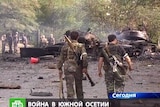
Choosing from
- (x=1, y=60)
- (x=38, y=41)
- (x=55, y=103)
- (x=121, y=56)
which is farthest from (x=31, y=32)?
(x=55, y=103)

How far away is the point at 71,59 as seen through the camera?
30.9 ft

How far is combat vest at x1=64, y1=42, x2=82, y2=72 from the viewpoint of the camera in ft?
30.7

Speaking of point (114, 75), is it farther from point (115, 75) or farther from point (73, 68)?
point (73, 68)

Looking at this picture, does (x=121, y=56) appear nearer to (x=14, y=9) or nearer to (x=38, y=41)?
(x=14, y=9)

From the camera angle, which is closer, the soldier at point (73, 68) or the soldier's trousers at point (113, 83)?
the soldier at point (73, 68)

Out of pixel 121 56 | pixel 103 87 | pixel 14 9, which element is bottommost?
pixel 103 87

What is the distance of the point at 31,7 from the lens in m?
41.3

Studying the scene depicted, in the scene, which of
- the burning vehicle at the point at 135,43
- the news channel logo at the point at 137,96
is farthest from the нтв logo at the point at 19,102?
the burning vehicle at the point at 135,43

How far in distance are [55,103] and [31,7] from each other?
1383 inches

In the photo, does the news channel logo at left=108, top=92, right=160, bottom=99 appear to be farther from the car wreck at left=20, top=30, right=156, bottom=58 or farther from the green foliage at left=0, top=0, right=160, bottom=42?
the green foliage at left=0, top=0, right=160, bottom=42

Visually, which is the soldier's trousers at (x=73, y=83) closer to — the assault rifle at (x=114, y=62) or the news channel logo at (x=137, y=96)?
the assault rifle at (x=114, y=62)

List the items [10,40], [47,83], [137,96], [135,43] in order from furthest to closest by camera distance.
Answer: [10,40] → [135,43] → [47,83] → [137,96]

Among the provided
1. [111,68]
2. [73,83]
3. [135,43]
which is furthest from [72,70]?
[135,43]

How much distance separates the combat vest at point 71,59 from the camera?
9352 mm
